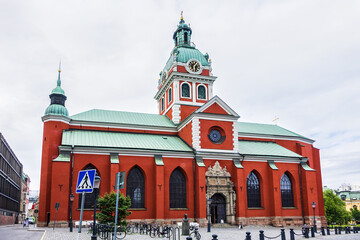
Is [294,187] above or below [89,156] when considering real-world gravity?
below

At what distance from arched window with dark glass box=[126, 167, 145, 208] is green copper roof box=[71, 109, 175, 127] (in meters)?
8.41

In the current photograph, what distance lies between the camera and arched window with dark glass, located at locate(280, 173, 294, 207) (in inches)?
1700

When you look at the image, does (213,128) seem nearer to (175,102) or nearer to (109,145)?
(175,102)

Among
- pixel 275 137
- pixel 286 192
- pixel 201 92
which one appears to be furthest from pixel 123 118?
pixel 286 192

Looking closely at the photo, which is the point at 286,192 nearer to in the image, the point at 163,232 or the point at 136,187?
the point at 136,187

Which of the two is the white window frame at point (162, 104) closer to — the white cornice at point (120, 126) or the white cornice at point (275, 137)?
the white cornice at point (120, 126)

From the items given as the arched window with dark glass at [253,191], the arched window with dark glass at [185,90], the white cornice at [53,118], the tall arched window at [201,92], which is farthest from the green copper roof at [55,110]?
the arched window with dark glass at [253,191]

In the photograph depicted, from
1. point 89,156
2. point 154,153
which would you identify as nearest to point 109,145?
point 89,156

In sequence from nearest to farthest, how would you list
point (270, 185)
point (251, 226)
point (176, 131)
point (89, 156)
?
point (89, 156)
point (251, 226)
point (270, 185)
point (176, 131)

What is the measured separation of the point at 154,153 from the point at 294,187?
1958 cm

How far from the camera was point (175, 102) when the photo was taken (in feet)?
154

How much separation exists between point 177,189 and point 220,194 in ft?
17.5

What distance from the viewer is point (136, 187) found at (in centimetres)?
3753

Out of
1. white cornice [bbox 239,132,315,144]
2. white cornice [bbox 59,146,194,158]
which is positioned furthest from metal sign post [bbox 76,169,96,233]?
white cornice [bbox 239,132,315,144]
